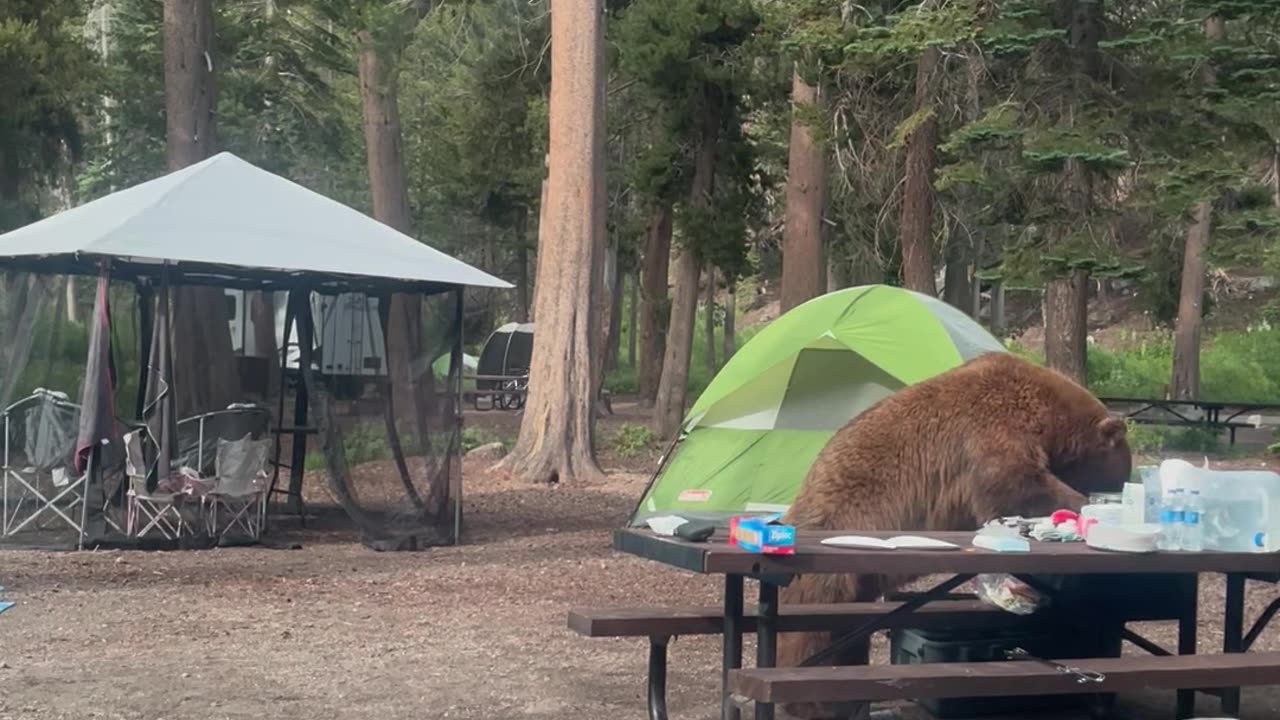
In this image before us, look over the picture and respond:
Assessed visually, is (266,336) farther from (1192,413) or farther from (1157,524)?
(1192,413)

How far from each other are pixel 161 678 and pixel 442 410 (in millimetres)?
5419

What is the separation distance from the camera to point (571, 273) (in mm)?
15766

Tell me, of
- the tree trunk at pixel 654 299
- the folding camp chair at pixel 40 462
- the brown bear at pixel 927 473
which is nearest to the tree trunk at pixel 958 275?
the tree trunk at pixel 654 299

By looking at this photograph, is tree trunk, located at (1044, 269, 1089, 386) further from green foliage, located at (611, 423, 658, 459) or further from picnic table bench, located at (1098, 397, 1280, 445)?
green foliage, located at (611, 423, 658, 459)

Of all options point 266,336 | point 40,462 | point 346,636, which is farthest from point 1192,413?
point 346,636

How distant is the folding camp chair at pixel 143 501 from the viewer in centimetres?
1095

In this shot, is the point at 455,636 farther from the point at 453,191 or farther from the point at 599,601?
the point at 453,191

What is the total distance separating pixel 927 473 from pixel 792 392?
205 inches

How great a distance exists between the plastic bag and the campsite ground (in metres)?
0.86

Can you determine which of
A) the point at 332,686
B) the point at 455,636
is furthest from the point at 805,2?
the point at 332,686

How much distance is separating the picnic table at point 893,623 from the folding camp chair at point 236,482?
19.9ft

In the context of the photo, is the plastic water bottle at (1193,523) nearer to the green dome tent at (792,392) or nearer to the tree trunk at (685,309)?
the green dome tent at (792,392)

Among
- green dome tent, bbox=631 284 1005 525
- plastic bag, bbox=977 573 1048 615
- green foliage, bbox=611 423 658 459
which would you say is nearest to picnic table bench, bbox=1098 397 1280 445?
green foliage, bbox=611 423 658 459

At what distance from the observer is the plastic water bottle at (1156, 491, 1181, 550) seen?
5148 millimetres
